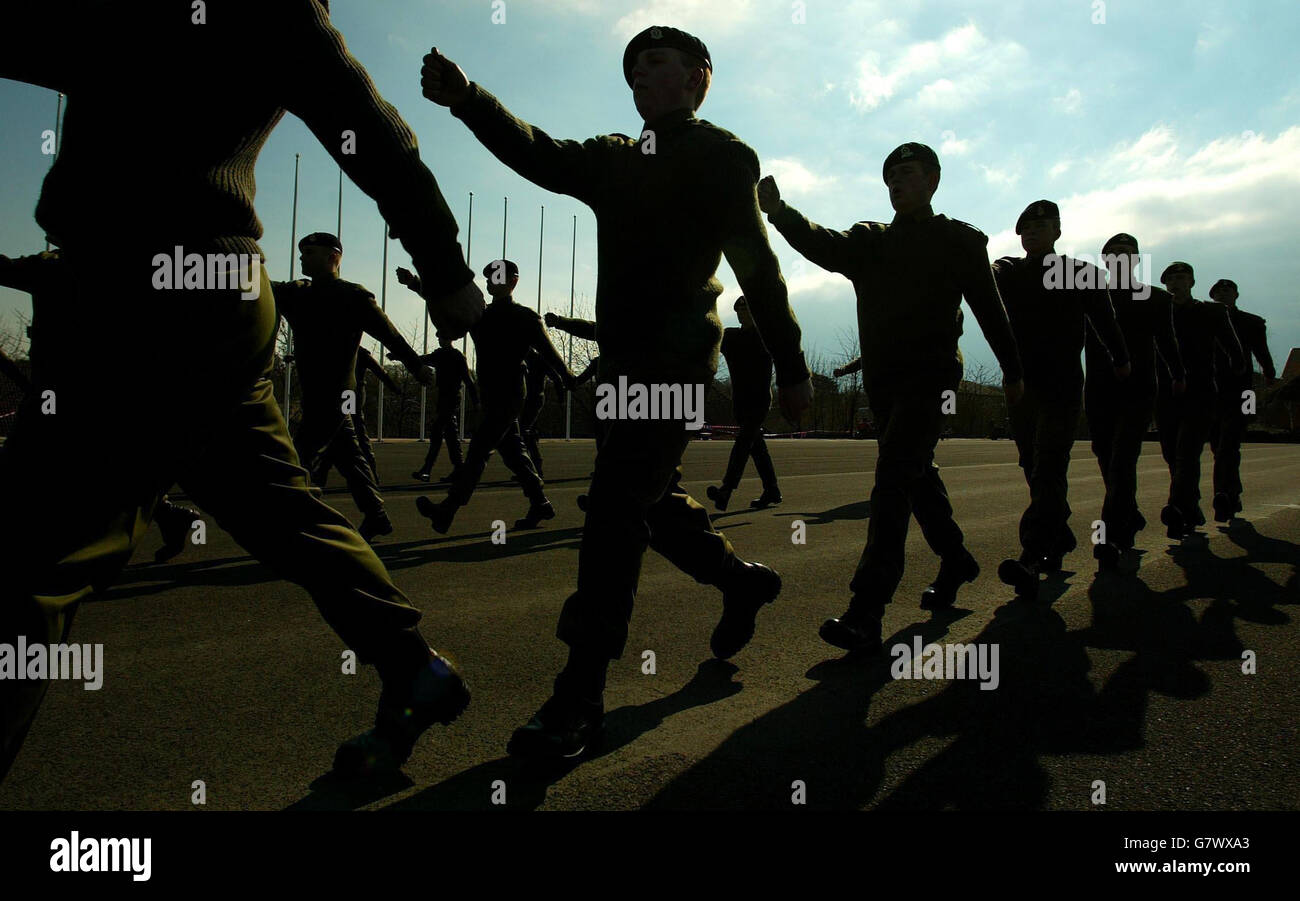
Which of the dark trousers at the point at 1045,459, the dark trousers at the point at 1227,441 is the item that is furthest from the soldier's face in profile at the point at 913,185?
the dark trousers at the point at 1227,441

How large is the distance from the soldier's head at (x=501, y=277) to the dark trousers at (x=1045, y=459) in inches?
159

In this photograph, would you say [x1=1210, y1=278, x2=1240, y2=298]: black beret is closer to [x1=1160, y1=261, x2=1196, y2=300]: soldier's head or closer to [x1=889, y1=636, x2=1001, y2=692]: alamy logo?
[x1=1160, y1=261, x2=1196, y2=300]: soldier's head

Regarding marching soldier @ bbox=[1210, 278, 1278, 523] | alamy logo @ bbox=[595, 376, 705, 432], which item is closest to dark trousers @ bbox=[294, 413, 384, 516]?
alamy logo @ bbox=[595, 376, 705, 432]

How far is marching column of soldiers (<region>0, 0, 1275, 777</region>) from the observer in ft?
5.35

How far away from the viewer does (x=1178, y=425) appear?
779 cm

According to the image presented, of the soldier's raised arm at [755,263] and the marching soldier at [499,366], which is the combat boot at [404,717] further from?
the marching soldier at [499,366]

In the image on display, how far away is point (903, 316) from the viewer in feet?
12.7

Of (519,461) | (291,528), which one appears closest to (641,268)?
(291,528)

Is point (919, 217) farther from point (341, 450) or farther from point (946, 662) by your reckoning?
point (341, 450)

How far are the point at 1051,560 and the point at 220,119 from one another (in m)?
5.06

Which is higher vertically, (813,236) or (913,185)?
(913,185)

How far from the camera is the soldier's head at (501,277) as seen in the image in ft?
22.8
